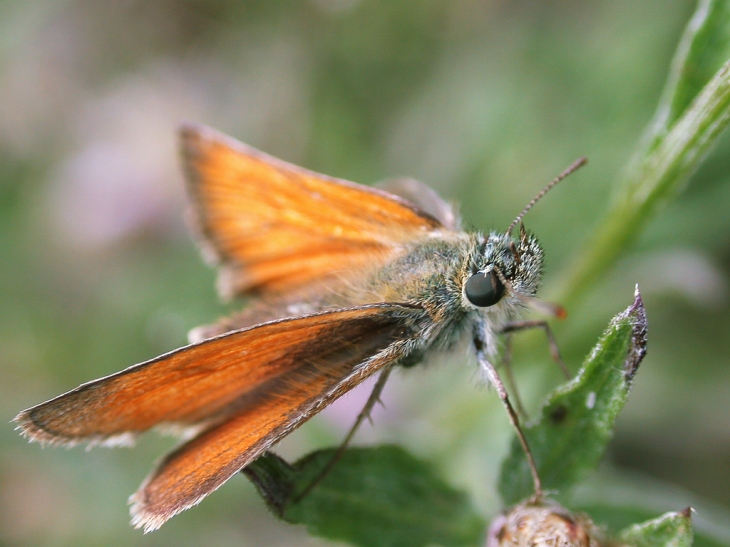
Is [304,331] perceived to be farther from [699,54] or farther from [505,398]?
[699,54]

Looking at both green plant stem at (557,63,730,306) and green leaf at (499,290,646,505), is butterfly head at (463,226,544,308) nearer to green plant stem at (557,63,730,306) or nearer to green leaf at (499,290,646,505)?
green leaf at (499,290,646,505)

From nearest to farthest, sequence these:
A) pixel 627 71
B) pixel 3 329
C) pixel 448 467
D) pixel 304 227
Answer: pixel 304 227, pixel 448 467, pixel 627 71, pixel 3 329

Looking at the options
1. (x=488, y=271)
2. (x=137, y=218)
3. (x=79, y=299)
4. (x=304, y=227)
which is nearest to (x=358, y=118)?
(x=137, y=218)

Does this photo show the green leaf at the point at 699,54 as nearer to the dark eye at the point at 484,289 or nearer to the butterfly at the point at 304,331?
the butterfly at the point at 304,331

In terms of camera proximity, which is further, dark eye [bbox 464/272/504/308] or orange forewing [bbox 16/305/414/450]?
dark eye [bbox 464/272/504/308]

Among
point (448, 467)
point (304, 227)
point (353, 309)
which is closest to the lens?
point (353, 309)

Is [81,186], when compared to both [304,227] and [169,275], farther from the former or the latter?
[304,227]

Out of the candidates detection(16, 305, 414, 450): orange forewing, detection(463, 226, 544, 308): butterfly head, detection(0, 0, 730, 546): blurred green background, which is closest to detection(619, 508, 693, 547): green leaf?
detection(463, 226, 544, 308): butterfly head

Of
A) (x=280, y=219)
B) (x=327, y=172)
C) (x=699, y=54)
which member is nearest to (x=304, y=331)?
(x=280, y=219)
